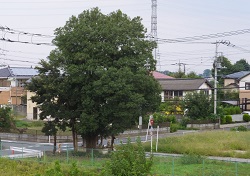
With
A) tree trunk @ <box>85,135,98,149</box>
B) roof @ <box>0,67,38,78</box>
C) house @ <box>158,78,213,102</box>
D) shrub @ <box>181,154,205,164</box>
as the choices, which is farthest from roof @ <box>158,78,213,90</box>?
shrub @ <box>181,154,205,164</box>

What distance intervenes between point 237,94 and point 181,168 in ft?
169

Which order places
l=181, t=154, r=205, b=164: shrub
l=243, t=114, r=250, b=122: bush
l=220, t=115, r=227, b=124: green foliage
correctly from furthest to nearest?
l=243, t=114, r=250, b=122: bush, l=220, t=115, r=227, b=124: green foliage, l=181, t=154, r=205, b=164: shrub

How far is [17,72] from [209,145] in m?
38.2

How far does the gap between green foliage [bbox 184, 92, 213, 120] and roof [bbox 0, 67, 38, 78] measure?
75.2 ft

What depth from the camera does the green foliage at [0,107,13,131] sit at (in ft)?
128

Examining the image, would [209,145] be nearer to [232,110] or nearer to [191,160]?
[191,160]

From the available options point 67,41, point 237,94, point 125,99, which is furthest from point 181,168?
point 237,94

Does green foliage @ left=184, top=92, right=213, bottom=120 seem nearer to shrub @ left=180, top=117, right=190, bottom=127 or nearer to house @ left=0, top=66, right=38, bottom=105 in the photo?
shrub @ left=180, top=117, right=190, bottom=127

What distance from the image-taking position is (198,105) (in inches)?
1978

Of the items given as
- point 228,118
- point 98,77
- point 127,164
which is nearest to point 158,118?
point 228,118

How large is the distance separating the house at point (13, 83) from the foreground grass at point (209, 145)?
32864mm

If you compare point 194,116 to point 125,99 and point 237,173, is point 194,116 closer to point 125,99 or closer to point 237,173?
point 125,99

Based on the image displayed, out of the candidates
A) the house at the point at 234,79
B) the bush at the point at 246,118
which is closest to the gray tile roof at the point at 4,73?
the bush at the point at 246,118

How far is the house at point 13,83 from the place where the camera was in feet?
201
